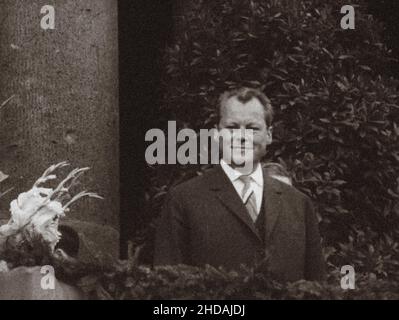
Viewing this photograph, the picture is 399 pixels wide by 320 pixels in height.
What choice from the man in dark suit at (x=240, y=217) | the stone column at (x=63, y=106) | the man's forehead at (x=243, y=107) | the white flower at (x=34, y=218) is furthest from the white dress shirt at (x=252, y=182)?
the stone column at (x=63, y=106)

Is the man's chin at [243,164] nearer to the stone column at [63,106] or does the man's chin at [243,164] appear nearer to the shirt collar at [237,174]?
the shirt collar at [237,174]

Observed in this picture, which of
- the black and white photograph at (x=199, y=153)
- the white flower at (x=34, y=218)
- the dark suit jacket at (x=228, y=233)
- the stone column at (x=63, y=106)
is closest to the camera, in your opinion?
the black and white photograph at (x=199, y=153)

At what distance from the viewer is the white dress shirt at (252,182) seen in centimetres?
530

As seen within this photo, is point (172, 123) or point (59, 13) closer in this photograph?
point (59, 13)

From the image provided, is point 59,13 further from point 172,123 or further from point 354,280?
point 354,280

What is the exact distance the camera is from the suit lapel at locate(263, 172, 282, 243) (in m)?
5.25

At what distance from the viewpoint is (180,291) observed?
4.80m

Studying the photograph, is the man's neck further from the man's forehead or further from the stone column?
the stone column

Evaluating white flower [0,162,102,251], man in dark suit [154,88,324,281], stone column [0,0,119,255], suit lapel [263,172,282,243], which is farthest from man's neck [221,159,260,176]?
stone column [0,0,119,255]

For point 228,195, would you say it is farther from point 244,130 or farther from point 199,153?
point 199,153

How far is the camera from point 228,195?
5305mm

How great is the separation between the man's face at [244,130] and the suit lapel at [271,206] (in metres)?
0.15
